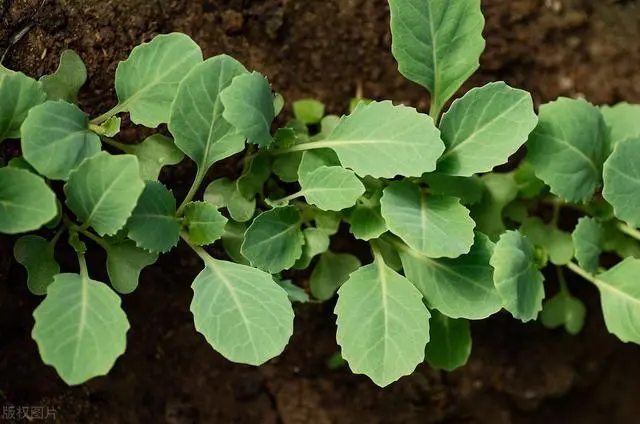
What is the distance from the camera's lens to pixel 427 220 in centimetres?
117

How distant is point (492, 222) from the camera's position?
1438 mm

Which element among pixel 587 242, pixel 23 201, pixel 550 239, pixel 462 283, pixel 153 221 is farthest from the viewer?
pixel 550 239

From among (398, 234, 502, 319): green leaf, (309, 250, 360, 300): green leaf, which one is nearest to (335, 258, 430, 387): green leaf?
(398, 234, 502, 319): green leaf

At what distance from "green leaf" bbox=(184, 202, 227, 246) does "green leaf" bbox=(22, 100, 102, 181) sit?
177 millimetres

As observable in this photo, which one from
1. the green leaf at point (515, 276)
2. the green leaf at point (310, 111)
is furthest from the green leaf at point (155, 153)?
the green leaf at point (515, 276)

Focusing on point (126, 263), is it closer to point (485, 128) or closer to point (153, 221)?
point (153, 221)

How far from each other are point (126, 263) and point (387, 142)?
0.44 meters

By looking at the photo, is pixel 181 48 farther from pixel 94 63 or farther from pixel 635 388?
pixel 635 388

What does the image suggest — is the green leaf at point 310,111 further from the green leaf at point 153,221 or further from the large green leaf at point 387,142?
the green leaf at point 153,221

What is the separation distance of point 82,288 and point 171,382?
421 mm

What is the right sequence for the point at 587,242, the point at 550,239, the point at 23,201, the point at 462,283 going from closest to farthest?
the point at 23,201
the point at 462,283
the point at 587,242
the point at 550,239

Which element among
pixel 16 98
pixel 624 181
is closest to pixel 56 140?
pixel 16 98

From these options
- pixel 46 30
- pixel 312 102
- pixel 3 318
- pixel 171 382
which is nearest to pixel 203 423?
pixel 171 382

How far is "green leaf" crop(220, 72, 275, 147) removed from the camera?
1118mm
